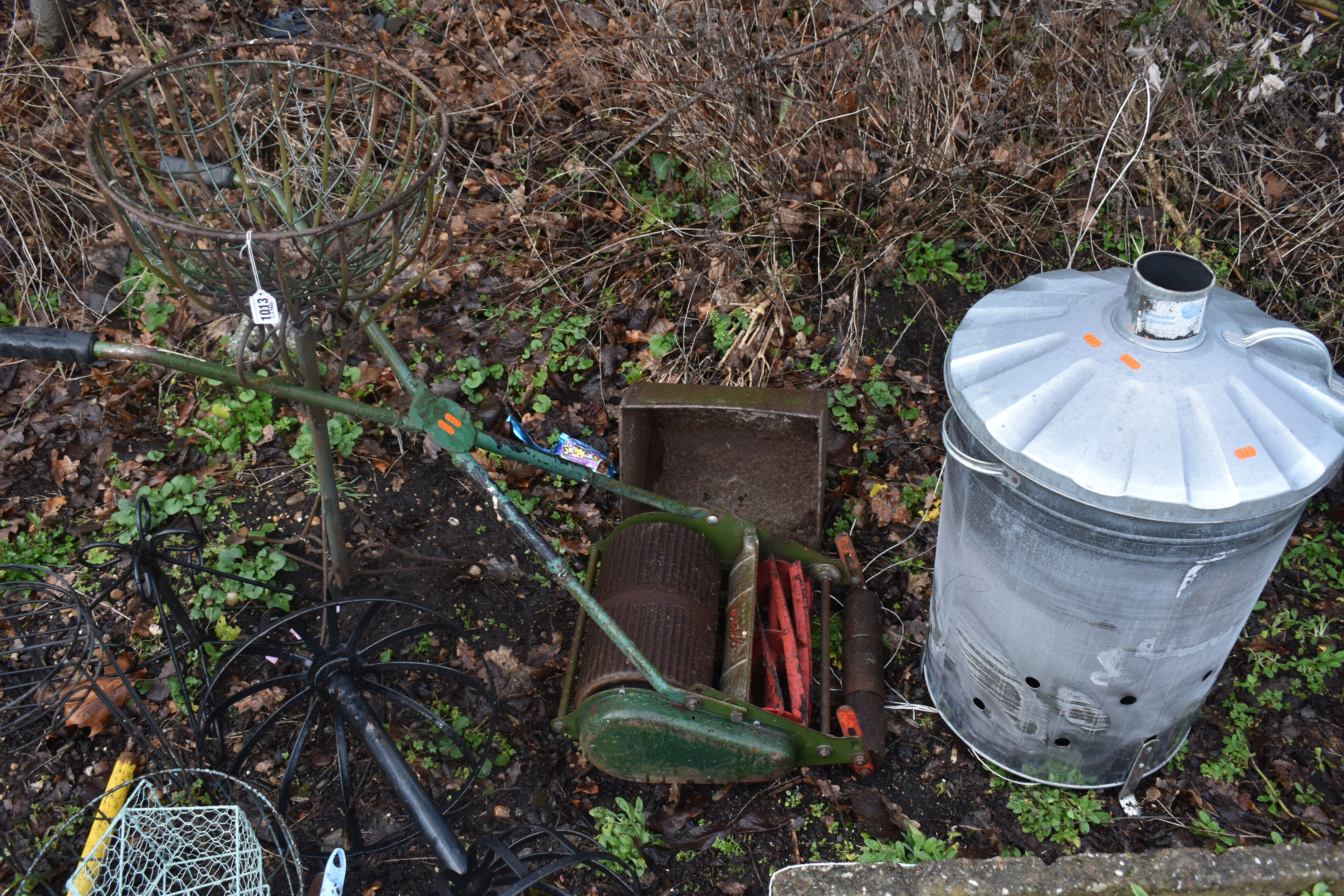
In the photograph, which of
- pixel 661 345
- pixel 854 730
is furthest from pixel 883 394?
pixel 854 730

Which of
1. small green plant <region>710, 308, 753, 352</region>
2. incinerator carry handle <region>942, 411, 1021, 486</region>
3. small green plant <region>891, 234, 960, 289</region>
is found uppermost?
incinerator carry handle <region>942, 411, 1021, 486</region>

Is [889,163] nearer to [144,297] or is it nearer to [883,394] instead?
[883,394]

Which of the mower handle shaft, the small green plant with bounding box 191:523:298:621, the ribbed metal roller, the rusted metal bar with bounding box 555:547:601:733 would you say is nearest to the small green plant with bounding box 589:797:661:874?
the rusted metal bar with bounding box 555:547:601:733

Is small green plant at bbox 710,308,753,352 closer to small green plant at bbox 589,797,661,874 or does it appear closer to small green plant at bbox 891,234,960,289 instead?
small green plant at bbox 891,234,960,289

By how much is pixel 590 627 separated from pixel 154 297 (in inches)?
137

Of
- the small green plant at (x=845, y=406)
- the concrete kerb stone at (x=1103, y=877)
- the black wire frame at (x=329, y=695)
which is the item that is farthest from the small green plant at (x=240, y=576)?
the small green plant at (x=845, y=406)

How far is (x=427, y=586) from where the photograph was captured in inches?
156

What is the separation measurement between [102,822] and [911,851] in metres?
2.77

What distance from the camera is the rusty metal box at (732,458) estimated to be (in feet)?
12.7

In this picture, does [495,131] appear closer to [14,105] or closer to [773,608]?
[14,105]

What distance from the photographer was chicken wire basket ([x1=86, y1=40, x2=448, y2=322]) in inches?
96.5

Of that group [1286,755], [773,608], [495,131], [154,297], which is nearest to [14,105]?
[154,297]

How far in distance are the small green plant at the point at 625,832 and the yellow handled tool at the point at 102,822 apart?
1507 mm

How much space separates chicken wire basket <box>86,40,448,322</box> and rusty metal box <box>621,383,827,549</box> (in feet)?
4.16
